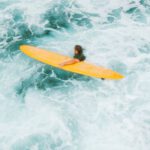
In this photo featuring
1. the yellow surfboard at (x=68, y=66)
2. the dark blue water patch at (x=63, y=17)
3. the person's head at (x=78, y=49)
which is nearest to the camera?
the yellow surfboard at (x=68, y=66)

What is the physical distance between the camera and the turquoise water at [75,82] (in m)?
7.33

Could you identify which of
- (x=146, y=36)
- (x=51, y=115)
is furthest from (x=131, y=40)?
(x=51, y=115)

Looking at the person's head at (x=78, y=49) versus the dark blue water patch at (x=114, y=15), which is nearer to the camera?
the person's head at (x=78, y=49)

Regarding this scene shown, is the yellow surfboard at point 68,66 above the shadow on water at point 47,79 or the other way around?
above

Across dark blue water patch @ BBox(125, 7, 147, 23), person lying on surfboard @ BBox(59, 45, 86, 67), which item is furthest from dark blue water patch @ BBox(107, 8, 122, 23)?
person lying on surfboard @ BBox(59, 45, 86, 67)

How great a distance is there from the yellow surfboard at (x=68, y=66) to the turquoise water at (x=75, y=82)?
34 centimetres

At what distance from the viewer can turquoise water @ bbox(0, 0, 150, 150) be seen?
24.0ft

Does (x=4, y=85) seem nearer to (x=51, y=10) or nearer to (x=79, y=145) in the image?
(x=79, y=145)

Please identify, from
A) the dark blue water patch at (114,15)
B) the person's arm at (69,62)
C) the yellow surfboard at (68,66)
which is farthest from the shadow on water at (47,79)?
the dark blue water patch at (114,15)

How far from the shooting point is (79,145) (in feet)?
23.4

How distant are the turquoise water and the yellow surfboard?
343mm

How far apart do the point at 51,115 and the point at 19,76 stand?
1.97 m

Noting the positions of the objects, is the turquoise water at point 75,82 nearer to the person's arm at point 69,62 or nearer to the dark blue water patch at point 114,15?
the dark blue water patch at point 114,15

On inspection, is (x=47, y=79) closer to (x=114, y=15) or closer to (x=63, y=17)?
(x=63, y=17)
